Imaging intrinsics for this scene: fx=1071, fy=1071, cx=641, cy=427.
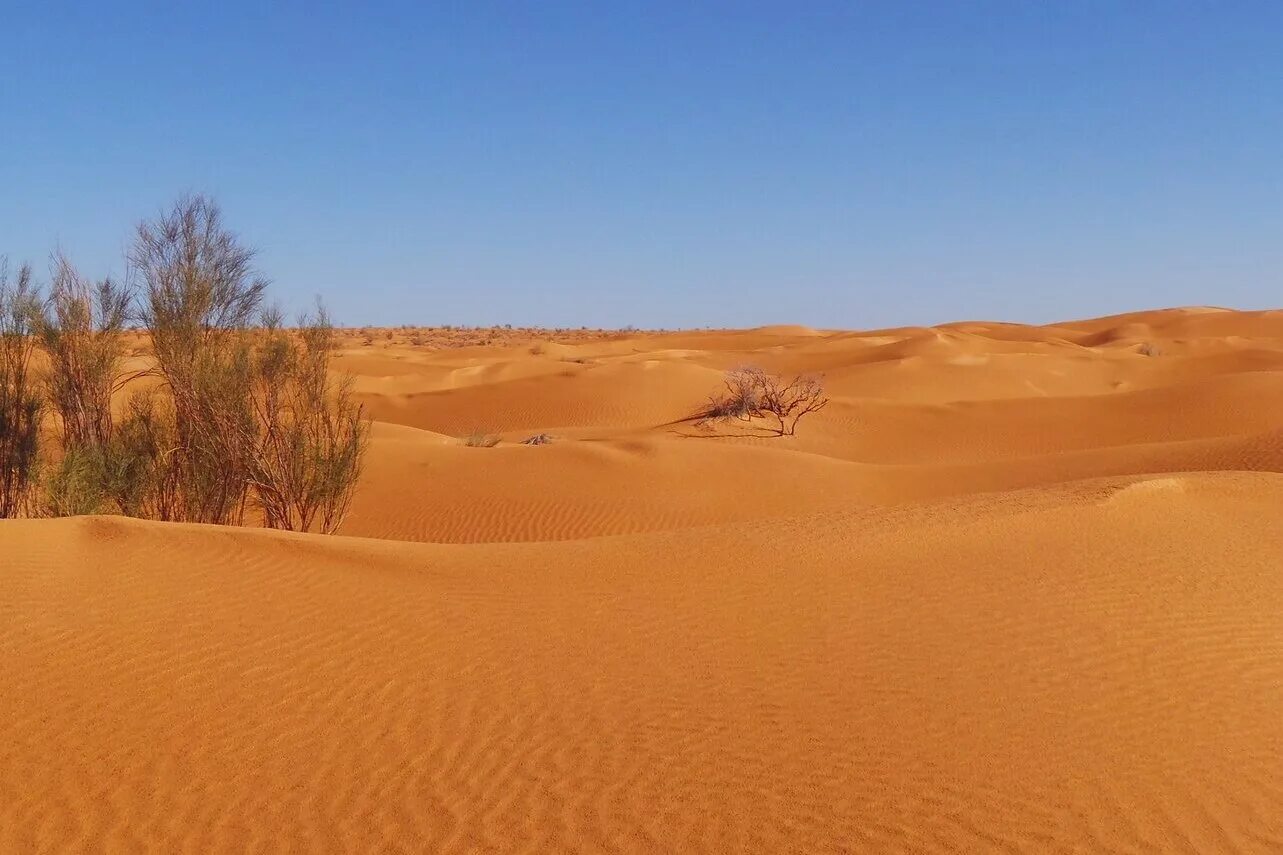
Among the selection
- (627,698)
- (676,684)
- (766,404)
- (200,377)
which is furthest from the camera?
(766,404)

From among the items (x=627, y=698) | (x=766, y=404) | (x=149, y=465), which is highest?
(x=766, y=404)

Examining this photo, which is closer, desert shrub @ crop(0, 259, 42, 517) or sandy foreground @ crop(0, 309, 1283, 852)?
sandy foreground @ crop(0, 309, 1283, 852)

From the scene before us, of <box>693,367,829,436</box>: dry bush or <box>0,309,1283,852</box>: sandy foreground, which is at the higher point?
<box>693,367,829,436</box>: dry bush

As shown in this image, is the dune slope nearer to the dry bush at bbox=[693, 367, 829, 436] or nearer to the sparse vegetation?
the sparse vegetation

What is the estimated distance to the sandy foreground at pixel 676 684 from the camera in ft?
15.4

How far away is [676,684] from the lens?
248 inches

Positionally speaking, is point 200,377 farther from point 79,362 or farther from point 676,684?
point 676,684

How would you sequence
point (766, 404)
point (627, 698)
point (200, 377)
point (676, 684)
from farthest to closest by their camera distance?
1. point (766, 404)
2. point (200, 377)
3. point (676, 684)
4. point (627, 698)

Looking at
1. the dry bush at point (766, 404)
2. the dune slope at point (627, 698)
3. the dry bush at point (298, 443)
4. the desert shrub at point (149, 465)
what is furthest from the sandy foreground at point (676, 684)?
the dry bush at point (766, 404)

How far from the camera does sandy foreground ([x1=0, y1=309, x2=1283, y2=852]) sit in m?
4.69

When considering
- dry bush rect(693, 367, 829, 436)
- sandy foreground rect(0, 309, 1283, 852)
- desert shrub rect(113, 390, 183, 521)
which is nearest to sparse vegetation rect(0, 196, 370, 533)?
desert shrub rect(113, 390, 183, 521)

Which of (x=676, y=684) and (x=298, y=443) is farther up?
(x=298, y=443)

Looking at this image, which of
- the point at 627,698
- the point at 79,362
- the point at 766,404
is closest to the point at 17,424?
the point at 79,362

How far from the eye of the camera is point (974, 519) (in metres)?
11.0
